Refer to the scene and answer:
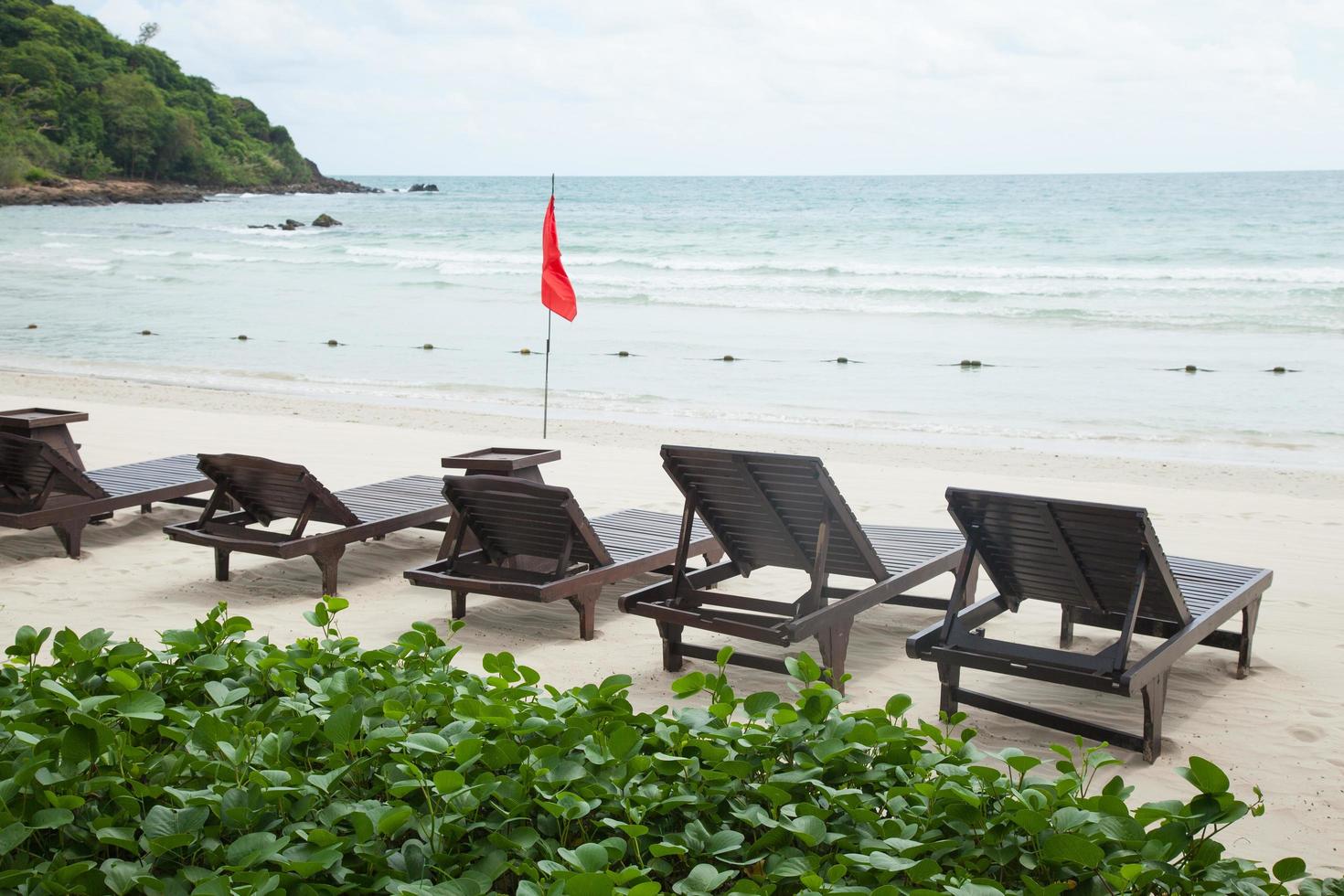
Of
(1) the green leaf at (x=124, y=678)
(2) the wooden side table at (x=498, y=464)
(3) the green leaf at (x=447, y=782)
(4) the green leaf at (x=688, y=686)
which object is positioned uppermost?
(4) the green leaf at (x=688, y=686)

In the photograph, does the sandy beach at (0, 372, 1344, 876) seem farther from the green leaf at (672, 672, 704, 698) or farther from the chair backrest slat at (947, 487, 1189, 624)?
the green leaf at (672, 672, 704, 698)

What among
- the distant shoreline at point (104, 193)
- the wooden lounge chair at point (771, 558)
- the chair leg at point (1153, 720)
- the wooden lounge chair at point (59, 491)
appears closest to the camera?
the chair leg at point (1153, 720)

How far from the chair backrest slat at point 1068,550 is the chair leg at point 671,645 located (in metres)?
1.40

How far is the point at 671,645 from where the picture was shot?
18.5 ft

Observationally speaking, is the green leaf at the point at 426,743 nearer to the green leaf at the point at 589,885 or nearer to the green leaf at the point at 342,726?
the green leaf at the point at 342,726

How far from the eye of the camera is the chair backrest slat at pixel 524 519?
602 cm

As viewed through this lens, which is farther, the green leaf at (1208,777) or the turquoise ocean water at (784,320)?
the turquoise ocean water at (784,320)

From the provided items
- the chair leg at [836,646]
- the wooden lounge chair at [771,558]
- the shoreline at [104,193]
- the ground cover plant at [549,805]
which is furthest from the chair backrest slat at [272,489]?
the shoreline at [104,193]

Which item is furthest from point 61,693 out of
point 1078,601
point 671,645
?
point 1078,601

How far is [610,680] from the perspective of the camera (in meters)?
3.03

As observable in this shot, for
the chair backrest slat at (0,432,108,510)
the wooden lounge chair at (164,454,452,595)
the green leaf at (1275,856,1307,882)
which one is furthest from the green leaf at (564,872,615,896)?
the chair backrest slat at (0,432,108,510)

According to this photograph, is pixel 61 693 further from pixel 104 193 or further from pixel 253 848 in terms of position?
pixel 104 193

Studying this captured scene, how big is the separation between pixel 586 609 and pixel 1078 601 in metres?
2.32

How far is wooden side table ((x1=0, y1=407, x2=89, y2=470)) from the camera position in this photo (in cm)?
788
